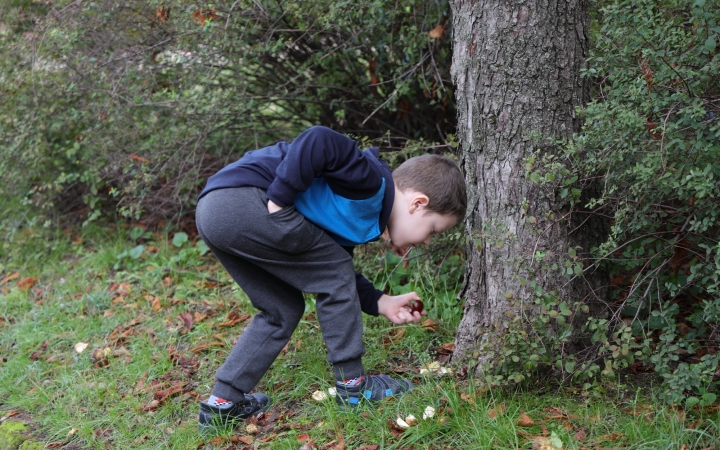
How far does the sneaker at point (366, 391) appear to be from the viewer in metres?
2.72

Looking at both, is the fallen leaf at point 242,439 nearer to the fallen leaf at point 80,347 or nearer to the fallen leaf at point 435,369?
the fallen leaf at point 435,369

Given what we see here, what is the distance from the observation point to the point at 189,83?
4426mm

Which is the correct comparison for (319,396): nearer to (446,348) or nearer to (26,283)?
(446,348)

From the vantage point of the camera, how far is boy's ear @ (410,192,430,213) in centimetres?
260

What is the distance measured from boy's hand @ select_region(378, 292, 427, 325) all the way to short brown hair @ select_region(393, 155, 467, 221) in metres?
0.49

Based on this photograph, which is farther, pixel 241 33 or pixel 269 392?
pixel 241 33

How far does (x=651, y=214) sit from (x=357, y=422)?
1.42 m

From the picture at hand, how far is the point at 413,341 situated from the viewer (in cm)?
323

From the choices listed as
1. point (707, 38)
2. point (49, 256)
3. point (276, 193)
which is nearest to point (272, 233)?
point (276, 193)

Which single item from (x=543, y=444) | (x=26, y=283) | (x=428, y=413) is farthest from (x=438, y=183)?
(x=26, y=283)

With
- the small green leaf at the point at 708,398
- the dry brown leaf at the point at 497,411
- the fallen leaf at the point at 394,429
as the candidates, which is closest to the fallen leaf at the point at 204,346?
the fallen leaf at the point at 394,429

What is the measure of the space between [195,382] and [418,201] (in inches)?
60.3

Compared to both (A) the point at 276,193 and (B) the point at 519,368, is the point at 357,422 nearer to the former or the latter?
(B) the point at 519,368

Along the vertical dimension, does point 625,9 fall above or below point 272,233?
above
